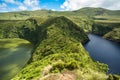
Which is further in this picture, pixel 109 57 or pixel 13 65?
pixel 109 57


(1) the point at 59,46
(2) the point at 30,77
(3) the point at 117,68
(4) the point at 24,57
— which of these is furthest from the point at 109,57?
(2) the point at 30,77

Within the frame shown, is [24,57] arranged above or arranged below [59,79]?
below

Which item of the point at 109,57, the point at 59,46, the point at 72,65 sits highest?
the point at 72,65

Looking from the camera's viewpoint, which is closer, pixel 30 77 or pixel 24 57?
pixel 30 77

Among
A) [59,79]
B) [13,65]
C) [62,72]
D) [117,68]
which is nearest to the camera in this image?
[59,79]

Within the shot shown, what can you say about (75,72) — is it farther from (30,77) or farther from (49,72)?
(30,77)

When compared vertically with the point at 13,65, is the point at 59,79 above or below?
above

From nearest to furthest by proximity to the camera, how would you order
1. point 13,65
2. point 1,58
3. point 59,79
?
point 59,79 < point 13,65 < point 1,58

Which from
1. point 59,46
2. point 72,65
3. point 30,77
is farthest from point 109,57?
point 30,77

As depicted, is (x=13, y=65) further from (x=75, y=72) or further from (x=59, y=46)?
(x=75, y=72)
